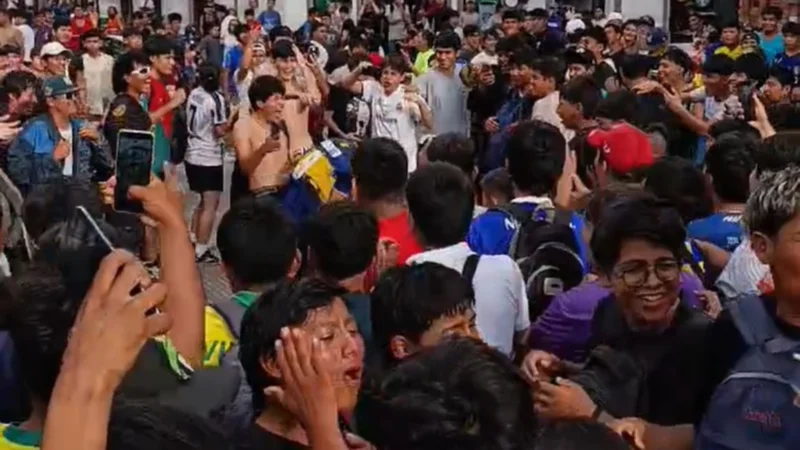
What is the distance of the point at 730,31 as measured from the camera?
37.8ft

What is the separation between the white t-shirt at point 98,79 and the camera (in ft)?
36.3

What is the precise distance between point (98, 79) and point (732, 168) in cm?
793

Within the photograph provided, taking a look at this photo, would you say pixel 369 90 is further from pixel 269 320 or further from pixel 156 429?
pixel 156 429

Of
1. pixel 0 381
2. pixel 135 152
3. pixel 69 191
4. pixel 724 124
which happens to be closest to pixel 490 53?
pixel 724 124

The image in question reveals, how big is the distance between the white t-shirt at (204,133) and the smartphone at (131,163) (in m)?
4.95

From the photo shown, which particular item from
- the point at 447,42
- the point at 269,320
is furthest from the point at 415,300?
the point at 447,42

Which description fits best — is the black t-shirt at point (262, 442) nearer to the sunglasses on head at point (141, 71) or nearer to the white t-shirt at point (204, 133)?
the sunglasses on head at point (141, 71)

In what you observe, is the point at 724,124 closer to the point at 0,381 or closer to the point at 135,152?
the point at 135,152

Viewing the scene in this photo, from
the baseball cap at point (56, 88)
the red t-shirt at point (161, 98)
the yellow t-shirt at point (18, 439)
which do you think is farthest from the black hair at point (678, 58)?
the yellow t-shirt at point (18, 439)

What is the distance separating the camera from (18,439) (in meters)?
2.46

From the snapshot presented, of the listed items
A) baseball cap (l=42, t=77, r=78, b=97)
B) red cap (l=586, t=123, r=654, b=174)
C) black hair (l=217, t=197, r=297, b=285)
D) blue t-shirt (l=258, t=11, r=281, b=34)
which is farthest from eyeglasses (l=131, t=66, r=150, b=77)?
blue t-shirt (l=258, t=11, r=281, b=34)

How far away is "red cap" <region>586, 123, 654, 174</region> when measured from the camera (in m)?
5.14

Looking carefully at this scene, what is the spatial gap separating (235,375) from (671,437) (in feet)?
3.64

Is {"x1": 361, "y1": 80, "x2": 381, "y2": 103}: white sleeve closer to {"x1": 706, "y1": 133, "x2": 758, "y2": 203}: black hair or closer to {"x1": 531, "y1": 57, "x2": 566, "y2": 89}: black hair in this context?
{"x1": 531, "y1": 57, "x2": 566, "y2": 89}: black hair
